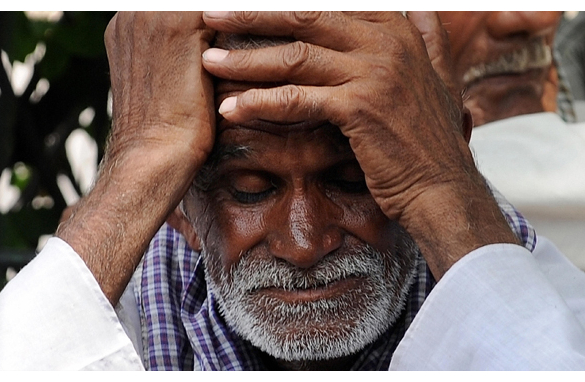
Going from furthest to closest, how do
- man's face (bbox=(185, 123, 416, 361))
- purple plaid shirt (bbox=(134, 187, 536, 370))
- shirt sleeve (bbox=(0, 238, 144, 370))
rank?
1. purple plaid shirt (bbox=(134, 187, 536, 370))
2. man's face (bbox=(185, 123, 416, 361))
3. shirt sleeve (bbox=(0, 238, 144, 370))

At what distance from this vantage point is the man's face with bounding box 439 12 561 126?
287 cm

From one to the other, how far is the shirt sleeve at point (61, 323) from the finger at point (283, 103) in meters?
0.41

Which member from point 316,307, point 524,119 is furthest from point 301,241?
point 524,119

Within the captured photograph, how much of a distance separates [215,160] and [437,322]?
22.2 inches

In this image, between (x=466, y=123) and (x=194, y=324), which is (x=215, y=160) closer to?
(x=194, y=324)

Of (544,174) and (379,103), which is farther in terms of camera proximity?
(544,174)

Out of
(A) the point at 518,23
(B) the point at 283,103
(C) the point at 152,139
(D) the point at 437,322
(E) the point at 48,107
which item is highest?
(B) the point at 283,103

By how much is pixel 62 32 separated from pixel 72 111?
555 mm

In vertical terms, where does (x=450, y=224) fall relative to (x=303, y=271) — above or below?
above

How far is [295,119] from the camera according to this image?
160 centimetres

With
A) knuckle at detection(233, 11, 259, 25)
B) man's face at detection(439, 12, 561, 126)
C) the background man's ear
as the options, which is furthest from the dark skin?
man's face at detection(439, 12, 561, 126)

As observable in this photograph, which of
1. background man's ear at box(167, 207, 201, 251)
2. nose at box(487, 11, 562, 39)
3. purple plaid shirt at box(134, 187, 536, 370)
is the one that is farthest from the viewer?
nose at box(487, 11, 562, 39)

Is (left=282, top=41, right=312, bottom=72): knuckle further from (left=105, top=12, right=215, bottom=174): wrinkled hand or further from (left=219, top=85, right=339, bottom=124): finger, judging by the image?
(left=105, top=12, right=215, bottom=174): wrinkled hand

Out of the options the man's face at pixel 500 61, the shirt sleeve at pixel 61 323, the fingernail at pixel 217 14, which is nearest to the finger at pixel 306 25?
the fingernail at pixel 217 14
